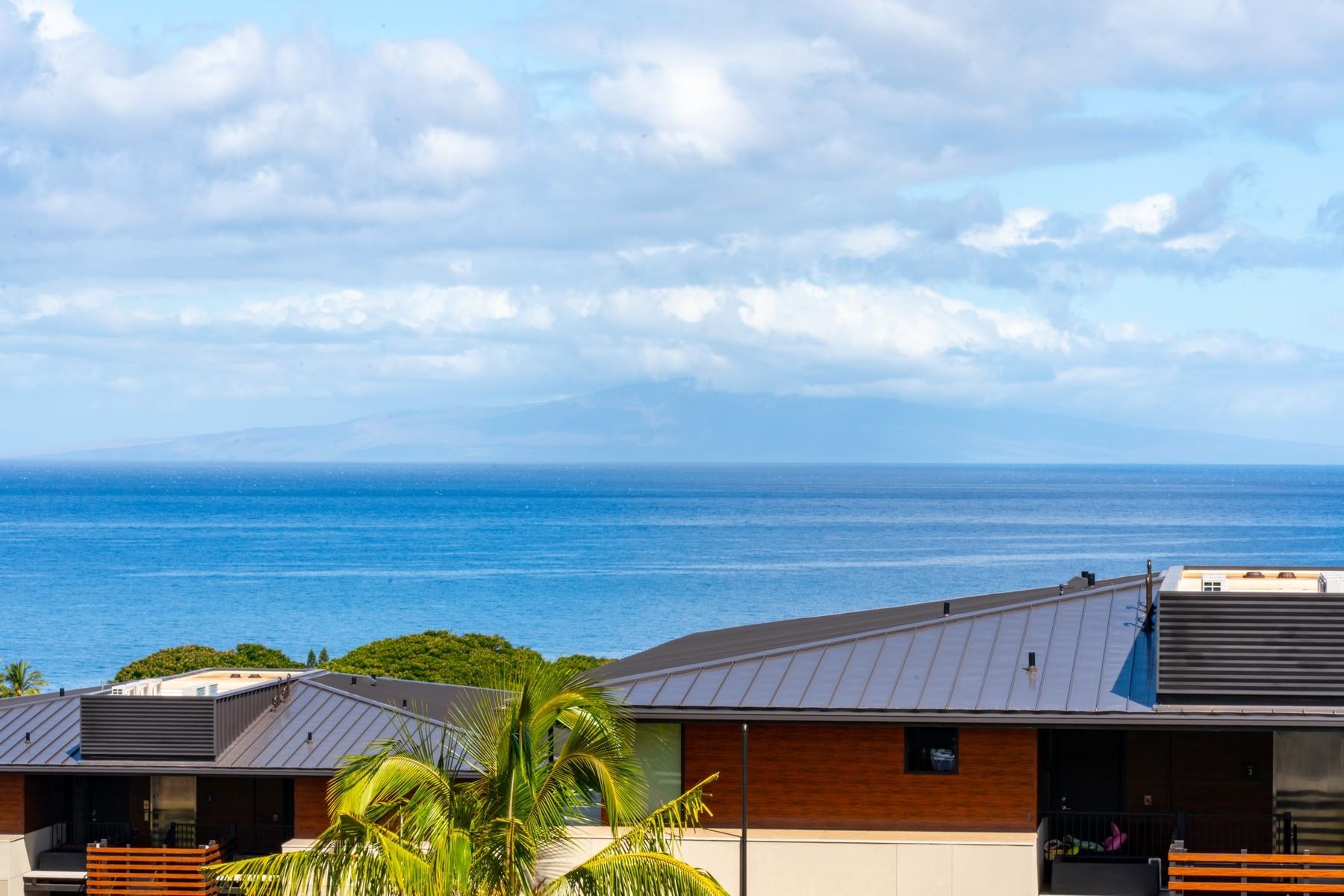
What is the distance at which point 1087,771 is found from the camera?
2625 cm

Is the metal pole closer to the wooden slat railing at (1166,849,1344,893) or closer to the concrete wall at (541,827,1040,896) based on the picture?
the concrete wall at (541,827,1040,896)

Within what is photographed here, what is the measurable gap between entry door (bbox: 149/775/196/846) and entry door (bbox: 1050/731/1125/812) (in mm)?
16413

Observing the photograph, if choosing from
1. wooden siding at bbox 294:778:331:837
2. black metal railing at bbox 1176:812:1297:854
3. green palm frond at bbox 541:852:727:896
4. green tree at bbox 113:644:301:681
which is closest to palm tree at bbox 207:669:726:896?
green palm frond at bbox 541:852:727:896

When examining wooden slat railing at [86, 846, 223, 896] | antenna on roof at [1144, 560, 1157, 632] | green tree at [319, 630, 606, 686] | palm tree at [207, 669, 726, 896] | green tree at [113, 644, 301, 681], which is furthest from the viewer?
green tree at [319, 630, 606, 686]

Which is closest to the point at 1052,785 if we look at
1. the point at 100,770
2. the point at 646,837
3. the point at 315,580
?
the point at 646,837

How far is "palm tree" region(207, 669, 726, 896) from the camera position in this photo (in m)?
16.7

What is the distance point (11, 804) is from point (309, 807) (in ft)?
19.5

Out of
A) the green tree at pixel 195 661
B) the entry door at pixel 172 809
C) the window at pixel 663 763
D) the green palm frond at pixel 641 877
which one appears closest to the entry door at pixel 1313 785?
the window at pixel 663 763

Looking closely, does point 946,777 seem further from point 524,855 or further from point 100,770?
point 100,770

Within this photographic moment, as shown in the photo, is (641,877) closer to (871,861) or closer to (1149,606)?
(871,861)

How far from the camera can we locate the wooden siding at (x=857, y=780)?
24.5 meters

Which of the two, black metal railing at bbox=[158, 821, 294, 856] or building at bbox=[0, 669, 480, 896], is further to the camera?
black metal railing at bbox=[158, 821, 294, 856]

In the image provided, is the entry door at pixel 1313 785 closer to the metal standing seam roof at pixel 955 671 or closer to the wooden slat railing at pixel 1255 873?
the wooden slat railing at pixel 1255 873

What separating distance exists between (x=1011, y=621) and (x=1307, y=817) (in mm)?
5435
